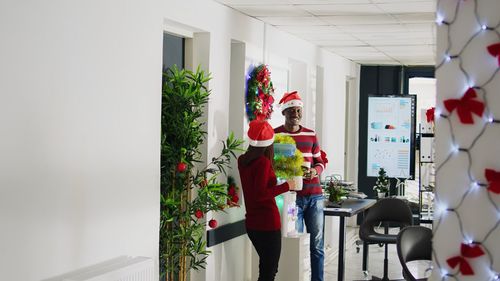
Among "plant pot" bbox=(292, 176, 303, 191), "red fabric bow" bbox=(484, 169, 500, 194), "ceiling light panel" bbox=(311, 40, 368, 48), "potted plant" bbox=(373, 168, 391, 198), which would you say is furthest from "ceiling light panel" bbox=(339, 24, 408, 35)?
"red fabric bow" bbox=(484, 169, 500, 194)

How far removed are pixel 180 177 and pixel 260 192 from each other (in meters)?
0.65

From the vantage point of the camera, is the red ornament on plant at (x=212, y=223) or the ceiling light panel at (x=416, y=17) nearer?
the red ornament on plant at (x=212, y=223)

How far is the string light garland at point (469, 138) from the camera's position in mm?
2707

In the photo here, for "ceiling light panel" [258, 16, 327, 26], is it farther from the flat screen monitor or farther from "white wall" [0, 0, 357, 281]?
the flat screen monitor

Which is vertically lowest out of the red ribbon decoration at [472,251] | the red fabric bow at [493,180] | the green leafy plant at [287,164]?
the red ribbon decoration at [472,251]

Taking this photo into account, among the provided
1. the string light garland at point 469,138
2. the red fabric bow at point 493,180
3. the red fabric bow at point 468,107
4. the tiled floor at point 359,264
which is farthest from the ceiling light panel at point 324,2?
the red fabric bow at point 493,180

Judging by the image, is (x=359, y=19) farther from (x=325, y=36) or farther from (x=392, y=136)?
(x=392, y=136)

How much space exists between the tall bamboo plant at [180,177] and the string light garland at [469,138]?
305 centimetres

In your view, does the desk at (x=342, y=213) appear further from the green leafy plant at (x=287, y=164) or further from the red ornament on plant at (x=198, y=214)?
the red ornament on plant at (x=198, y=214)

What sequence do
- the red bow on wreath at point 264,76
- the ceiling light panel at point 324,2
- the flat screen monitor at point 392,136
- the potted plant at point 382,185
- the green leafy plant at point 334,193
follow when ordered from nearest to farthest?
1. the ceiling light panel at point 324,2
2. the red bow on wreath at point 264,76
3. the green leafy plant at point 334,193
4. the potted plant at point 382,185
5. the flat screen monitor at point 392,136

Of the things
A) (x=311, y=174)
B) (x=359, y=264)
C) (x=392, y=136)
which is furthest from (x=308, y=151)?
(x=392, y=136)

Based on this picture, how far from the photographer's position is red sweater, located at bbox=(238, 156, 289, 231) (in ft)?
19.5

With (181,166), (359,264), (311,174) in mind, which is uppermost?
(181,166)

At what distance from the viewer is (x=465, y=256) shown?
2721 mm
